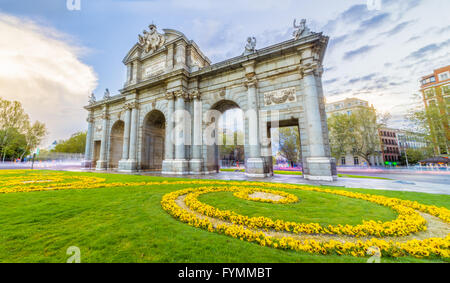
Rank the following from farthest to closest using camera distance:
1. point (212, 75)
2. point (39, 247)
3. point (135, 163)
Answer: point (135, 163), point (212, 75), point (39, 247)

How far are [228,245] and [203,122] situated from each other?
1420 centimetres

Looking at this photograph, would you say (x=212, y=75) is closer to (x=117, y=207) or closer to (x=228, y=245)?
(x=117, y=207)

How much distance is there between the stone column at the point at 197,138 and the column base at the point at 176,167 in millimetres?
482

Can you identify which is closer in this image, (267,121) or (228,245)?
(228,245)

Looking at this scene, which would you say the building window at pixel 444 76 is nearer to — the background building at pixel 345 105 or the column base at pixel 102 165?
the background building at pixel 345 105

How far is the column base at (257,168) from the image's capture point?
1275cm

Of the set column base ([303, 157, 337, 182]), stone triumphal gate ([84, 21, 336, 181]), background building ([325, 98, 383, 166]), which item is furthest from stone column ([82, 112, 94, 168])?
background building ([325, 98, 383, 166])

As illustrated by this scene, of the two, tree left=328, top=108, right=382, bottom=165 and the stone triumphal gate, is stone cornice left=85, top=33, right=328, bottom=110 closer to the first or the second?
the stone triumphal gate

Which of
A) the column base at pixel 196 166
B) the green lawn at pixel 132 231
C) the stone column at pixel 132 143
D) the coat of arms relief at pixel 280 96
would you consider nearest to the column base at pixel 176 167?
the column base at pixel 196 166

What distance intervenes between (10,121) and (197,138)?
→ 4503cm

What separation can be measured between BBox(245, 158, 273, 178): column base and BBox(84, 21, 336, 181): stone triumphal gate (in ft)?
0.24
